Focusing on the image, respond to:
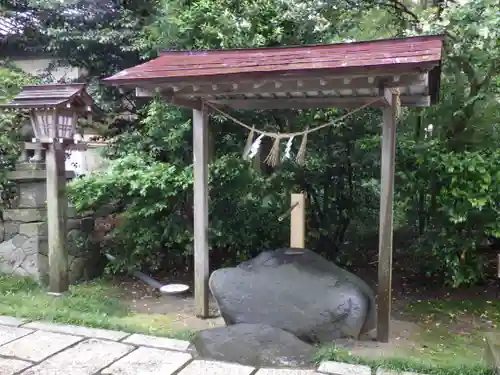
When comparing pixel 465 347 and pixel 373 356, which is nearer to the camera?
pixel 373 356

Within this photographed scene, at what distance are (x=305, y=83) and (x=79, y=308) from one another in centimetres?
373

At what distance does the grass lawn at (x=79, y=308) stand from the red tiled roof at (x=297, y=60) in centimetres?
256

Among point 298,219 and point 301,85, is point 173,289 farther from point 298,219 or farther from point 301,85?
point 301,85

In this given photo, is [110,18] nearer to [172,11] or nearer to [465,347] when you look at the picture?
[172,11]

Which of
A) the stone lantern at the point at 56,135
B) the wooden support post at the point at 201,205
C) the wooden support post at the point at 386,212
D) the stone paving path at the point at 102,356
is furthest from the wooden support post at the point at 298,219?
the stone lantern at the point at 56,135

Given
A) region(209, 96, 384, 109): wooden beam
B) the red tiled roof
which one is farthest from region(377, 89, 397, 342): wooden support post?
region(209, 96, 384, 109): wooden beam

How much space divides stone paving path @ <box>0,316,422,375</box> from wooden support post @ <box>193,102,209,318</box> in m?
1.15

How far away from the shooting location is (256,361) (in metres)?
3.95

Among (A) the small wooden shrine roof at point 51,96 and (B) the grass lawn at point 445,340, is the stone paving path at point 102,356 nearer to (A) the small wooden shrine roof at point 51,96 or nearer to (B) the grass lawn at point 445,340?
(B) the grass lawn at point 445,340

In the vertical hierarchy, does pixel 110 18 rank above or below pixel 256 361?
above


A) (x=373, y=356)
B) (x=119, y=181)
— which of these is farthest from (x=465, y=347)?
(x=119, y=181)

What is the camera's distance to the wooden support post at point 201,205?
18.1 ft

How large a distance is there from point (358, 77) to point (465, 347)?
9.99ft

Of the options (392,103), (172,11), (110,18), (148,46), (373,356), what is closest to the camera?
(373,356)
